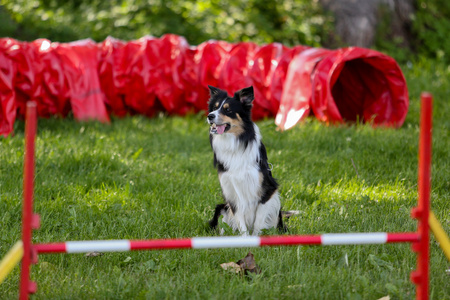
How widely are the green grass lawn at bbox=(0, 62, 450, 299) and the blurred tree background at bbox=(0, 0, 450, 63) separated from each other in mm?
3078

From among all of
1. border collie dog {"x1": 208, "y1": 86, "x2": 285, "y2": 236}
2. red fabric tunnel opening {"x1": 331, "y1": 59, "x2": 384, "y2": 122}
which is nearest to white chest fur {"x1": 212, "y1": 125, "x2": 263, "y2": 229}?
border collie dog {"x1": 208, "y1": 86, "x2": 285, "y2": 236}

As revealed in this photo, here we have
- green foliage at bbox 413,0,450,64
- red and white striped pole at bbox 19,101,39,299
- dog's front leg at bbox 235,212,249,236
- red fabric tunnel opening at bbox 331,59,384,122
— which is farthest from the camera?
green foliage at bbox 413,0,450,64

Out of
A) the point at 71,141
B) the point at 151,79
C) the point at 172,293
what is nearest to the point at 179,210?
the point at 172,293

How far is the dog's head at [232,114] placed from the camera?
379 cm

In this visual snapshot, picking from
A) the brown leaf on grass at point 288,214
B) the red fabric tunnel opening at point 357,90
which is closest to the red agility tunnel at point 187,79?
the red fabric tunnel opening at point 357,90

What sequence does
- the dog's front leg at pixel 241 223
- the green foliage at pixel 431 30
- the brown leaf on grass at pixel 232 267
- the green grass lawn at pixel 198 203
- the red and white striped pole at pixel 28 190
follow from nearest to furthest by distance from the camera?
the red and white striped pole at pixel 28 190, the green grass lawn at pixel 198 203, the brown leaf on grass at pixel 232 267, the dog's front leg at pixel 241 223, the green foliage at pixel 431 30

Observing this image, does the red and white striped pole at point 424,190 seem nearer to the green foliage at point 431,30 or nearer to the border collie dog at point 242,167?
the border collie dog at point 242,167

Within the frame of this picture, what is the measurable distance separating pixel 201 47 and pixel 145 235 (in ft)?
14.2

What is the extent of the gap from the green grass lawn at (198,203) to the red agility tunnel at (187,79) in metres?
0.31

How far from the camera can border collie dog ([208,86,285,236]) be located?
3.79 m

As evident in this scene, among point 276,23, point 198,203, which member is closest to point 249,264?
point 198,203

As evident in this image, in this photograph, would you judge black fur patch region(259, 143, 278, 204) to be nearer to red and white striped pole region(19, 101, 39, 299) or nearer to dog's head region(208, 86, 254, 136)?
dog's head region(208, 86, 254, 136)

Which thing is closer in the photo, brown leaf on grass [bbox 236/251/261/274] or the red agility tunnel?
brown leaf on grass [bbox 236/251/261/274]

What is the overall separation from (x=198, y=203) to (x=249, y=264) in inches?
50.7
